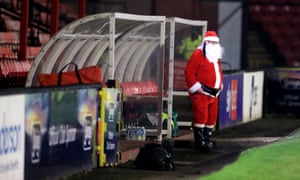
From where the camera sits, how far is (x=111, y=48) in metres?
15.8

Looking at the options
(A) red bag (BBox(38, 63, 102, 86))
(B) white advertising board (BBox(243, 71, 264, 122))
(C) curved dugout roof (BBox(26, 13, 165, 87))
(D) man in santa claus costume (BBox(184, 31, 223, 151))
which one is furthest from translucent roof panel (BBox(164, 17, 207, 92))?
(A) red bag (BBox(38, 63, 102, 86))

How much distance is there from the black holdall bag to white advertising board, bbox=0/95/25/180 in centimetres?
316

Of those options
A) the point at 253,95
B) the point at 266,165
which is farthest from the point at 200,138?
the point at 253,95

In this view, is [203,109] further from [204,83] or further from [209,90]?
[204,83]

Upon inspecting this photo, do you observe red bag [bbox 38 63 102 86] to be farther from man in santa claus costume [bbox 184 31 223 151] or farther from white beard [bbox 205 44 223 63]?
white beard [bbox 205 44 223 63]

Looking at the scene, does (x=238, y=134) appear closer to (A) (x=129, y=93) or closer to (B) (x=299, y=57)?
(A) (x=129, y=93)

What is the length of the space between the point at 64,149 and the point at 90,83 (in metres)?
1.47

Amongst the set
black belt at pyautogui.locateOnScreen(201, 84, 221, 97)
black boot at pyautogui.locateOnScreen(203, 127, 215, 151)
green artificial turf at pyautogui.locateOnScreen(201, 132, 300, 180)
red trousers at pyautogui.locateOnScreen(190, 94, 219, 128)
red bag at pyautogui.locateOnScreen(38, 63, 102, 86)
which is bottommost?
green artificial turf at pyautogui.locateOnScreen(201, 132, 300, 180)

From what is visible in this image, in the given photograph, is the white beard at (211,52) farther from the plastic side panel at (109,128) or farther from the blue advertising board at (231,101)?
the blue advertising board at (231,101)

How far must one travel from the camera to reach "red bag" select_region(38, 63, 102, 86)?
14888 millimetres

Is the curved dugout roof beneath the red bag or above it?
above

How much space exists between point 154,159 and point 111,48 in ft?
6.05

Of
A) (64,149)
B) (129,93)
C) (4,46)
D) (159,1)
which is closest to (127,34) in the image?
(129,93)

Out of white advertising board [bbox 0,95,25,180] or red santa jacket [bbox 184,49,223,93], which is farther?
red santa jacket [bbox 184,49,223,93]
